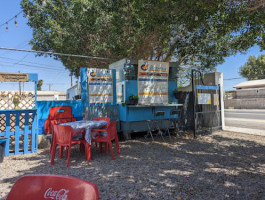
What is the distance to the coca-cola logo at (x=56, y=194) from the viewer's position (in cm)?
105

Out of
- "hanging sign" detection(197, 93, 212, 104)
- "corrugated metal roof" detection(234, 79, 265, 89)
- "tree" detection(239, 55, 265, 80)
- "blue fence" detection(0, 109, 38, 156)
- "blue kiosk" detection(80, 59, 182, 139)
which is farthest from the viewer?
"tree" detection(239, 55, 265, 80)

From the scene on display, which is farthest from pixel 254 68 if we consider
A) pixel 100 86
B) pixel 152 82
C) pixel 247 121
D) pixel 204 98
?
pixel 100 86

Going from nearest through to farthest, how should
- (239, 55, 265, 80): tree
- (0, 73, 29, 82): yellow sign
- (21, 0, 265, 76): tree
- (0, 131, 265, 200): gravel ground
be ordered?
(0, 131, 265, 200): gravel ground → (0, 73, 29, 82): yellow sign → (21, 0, 265, 76): tree → (239, 55, 265, 80): tree

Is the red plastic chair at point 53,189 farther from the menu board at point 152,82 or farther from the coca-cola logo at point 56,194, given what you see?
the menu board at point 152,82

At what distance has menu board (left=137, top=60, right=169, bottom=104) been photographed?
7305 mm

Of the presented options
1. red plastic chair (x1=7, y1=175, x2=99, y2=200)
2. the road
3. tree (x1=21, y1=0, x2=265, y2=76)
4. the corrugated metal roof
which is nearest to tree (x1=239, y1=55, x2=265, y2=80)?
the corrugated metal roof

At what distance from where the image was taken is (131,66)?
23.5 ft

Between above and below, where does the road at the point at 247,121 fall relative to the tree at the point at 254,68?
below

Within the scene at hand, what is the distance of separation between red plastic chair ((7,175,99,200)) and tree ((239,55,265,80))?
39.3 metres

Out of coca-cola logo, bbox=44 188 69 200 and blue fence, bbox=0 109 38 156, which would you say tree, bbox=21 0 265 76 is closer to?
blue fence, bbox=0 109 38 156

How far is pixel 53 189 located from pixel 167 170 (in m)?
3.27

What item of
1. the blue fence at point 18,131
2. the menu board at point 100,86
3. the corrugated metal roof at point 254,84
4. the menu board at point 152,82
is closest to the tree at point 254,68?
the corrugated metal roof at point 254,84

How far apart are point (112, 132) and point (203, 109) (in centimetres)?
469

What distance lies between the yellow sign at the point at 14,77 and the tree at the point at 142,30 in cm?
378
